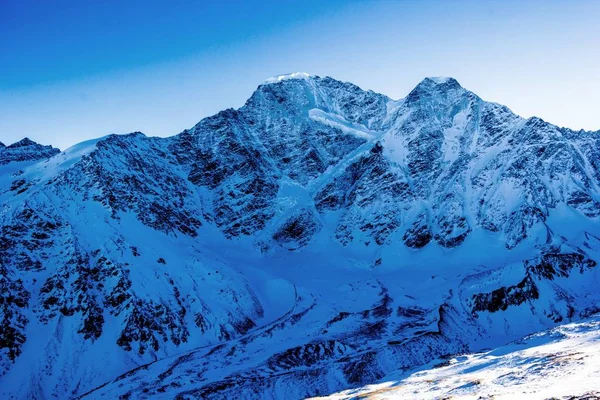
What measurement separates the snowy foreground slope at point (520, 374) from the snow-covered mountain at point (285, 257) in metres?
20.1

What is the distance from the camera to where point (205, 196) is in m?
182

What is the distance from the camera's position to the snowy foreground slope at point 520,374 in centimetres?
3906

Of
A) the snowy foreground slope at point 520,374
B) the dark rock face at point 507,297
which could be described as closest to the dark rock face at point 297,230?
the dark rock face at point 507,297

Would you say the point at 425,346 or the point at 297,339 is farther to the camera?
the point at 297,339

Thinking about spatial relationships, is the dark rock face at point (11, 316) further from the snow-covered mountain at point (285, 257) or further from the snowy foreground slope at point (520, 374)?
the snowy foreground slope at point (520, 374)

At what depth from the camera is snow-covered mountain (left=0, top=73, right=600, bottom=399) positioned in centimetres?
8531

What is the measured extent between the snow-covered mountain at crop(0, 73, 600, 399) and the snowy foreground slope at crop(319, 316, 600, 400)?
20070 mm

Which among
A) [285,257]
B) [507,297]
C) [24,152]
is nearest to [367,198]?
[285,257]

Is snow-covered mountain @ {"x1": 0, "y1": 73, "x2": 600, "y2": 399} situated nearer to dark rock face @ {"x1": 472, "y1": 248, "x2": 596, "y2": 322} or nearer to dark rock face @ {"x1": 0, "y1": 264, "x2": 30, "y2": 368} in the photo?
dark rock face @ {"x1": 0, "y1": 264, "x2": 30, "y2": 368}

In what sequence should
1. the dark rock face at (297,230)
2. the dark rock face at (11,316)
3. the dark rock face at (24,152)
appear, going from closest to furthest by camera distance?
the dark rock face at (11,316) < the dark rock face at (297,230) < the dark rock face at (24,152)

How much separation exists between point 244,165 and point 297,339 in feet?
354

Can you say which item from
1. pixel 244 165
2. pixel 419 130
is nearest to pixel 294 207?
pixel 244 165

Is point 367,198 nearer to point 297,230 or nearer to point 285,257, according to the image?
point 297,230

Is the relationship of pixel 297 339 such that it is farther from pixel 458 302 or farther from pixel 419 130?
pixel 419 130
